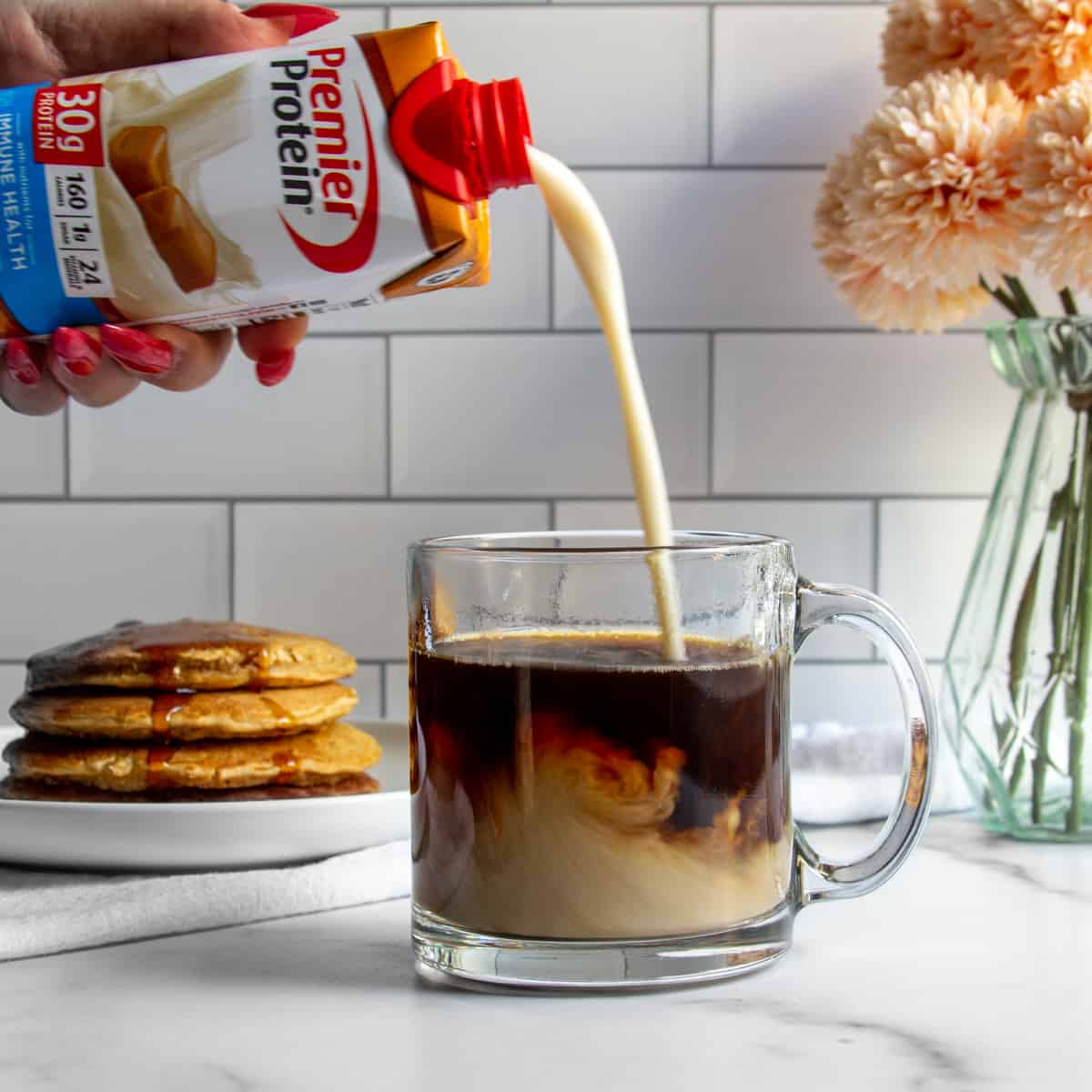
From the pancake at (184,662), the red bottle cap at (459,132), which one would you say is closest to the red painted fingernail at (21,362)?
the pancake at (184,662)

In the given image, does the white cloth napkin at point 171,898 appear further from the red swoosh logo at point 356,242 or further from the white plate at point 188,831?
the red swoosh logo at point 356,242

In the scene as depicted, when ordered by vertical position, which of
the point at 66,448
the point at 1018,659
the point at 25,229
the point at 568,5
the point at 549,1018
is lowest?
the point at 549,1018

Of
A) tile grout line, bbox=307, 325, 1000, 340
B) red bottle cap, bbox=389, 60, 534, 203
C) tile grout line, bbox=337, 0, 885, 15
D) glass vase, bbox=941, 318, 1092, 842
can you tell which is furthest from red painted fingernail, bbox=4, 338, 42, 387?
glass vase, bbox=941, 318, 1092, 842

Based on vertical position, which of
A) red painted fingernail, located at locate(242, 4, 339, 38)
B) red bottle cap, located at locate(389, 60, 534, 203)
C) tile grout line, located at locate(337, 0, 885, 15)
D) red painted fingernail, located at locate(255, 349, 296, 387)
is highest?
tile grout line, located at locate(337, 0, 885, 15)

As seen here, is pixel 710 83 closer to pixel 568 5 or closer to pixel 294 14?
pixel 568 5

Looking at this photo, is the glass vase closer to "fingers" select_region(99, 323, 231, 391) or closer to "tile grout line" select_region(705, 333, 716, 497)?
"tile grout line" select_region(705, 333, 716, 497)

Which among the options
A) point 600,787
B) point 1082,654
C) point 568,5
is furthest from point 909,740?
point 568,5
